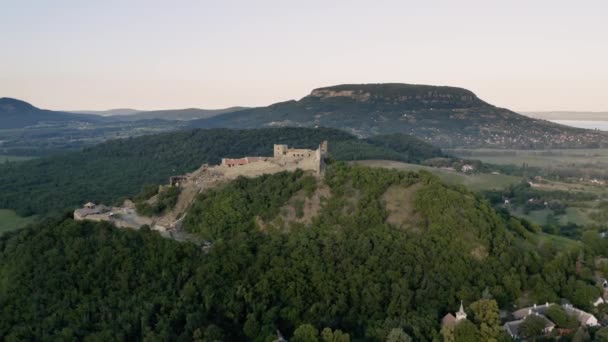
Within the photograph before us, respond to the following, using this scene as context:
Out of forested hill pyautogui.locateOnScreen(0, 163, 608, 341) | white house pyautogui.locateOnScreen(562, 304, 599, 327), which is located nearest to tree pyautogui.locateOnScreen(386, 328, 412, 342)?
forested hill pyautogui.locateOnScreen(0, 163, 608, 341)

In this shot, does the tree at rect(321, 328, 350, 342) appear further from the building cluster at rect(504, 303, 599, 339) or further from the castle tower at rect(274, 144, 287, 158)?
the castle tower at rect(274, 144, 287, 158)

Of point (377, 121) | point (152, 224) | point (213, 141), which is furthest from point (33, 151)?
point (152, 224)

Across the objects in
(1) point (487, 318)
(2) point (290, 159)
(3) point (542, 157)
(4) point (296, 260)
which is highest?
(2) point (290, 159)

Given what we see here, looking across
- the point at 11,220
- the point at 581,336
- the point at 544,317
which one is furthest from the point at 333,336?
the point at 11,220

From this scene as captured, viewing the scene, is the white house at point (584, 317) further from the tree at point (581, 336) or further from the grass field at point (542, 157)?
the grass field at point (542, 157)

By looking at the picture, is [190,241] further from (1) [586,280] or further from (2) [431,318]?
(1) [586,280]

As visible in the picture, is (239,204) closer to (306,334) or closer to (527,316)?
(306,334)
